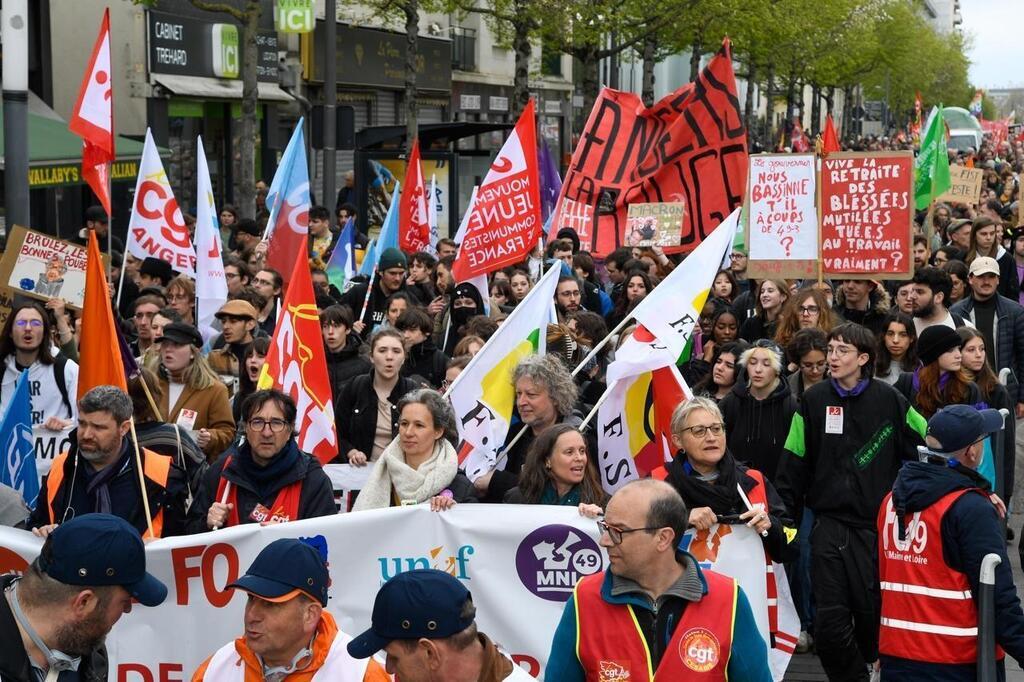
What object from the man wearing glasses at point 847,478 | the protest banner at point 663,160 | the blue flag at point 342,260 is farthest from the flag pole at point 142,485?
the blue flag at point 342,260

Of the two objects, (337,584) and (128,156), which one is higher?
(128,156)

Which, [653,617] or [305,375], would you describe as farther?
[305,375]

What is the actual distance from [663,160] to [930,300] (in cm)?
376

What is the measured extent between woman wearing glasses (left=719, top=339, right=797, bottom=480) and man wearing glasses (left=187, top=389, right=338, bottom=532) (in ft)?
7.98

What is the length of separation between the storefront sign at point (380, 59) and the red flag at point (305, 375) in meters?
24.7

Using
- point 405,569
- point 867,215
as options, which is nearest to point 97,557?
point 405,569

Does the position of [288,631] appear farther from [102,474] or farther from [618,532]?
[102,474]

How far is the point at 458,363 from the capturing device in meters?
7.89

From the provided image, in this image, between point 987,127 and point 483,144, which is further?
point 987,127

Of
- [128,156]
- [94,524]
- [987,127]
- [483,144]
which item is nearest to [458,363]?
[94,524]

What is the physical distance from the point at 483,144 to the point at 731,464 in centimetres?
3544

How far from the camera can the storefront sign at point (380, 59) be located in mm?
32406

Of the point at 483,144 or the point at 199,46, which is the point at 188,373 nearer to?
the point at 199,46

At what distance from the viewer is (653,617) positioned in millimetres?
3896
